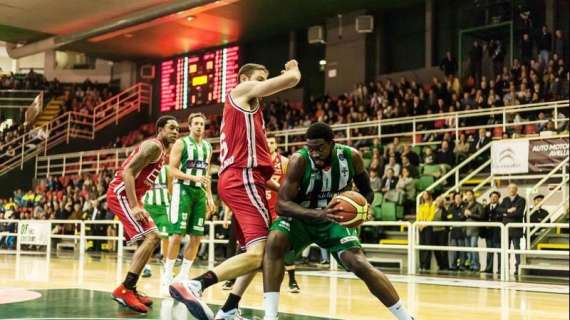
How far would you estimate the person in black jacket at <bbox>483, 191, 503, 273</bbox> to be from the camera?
12.8 m

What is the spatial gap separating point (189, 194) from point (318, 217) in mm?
3557

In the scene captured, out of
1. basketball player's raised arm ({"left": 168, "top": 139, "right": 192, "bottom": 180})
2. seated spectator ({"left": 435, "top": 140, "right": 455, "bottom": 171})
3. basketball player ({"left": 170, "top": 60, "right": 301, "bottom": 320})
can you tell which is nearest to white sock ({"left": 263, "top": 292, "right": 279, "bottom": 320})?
basketball player ({"left": 170, "top": 60, "right": 301, "bottom": 320})

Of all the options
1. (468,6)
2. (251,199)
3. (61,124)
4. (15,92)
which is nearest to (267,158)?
(251,199)

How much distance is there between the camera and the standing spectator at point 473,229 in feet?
42.9

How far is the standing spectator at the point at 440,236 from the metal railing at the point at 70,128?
1897 centimetres

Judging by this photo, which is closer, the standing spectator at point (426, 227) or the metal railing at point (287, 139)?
the standing spectator at point (426, 227)

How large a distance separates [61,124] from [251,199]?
25663 mm

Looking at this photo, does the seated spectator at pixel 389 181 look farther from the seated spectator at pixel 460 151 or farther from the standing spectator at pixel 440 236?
the standing spectator at pixel 440 236

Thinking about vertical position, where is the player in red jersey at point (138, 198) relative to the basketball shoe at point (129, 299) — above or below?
above

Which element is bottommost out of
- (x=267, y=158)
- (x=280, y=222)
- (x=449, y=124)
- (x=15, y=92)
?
(x=280, y=222)

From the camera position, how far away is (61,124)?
29500 millimetres

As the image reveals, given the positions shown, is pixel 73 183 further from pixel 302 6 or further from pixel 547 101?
pixel 547 101

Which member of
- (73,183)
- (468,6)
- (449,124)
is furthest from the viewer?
(73,183)

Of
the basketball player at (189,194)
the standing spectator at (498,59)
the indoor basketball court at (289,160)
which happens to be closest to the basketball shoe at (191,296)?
the indoor basketball court at (289,160)
